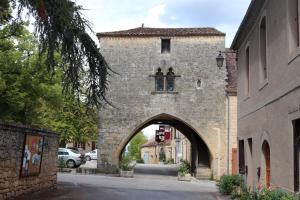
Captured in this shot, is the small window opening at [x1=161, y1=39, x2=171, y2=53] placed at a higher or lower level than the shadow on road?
higher

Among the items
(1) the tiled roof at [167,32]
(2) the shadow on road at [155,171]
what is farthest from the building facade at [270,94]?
(2) the shadow on road at [155,171]

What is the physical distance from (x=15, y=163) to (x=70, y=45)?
688cm

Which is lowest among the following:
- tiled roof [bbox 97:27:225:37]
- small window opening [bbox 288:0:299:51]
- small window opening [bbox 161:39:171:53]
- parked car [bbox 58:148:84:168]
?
parked car [bbox 58:148:84:168]

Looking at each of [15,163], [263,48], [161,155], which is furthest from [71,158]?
[161,155]

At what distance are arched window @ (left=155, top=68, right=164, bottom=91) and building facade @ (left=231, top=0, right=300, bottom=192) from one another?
50.9 feet

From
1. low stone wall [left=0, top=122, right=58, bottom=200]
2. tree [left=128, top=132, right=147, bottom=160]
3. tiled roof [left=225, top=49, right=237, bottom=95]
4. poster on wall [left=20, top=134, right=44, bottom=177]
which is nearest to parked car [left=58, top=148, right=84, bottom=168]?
tiled roof [left=225, top=49, right=237, bottom=95]

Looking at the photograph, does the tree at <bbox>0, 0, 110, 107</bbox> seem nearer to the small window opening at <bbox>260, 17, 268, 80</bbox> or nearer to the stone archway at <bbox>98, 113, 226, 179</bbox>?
the small window opening at <bbox>260, 17, 268, 80</bbox>

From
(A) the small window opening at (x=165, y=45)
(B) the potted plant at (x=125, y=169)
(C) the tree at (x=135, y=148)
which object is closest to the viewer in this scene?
(B) the potted plant at (x=125, y=169)

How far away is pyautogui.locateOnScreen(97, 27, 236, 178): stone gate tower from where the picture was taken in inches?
1388

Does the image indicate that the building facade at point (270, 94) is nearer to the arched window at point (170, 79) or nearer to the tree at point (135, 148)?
the arched window at point (170, 79)

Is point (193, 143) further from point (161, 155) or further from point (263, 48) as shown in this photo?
point (161, 155)

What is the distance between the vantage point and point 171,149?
7269cm

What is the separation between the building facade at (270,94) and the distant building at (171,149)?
30871 millimetres

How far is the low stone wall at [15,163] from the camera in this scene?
49.6 feet
